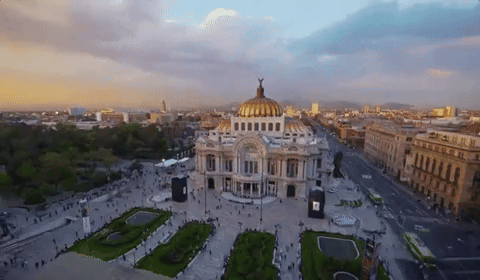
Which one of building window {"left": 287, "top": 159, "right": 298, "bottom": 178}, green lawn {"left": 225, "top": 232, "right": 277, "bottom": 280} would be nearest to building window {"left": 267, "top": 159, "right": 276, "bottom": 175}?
building window {"left": 287, "top": 159, "right": 298, "bottom": 178}

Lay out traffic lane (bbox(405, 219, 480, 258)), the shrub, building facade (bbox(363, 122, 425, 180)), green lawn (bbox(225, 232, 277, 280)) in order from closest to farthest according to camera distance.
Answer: green lawn (bbox(225, 232, 277, 280)), traffic lane (bbox(405, 219, 480, 258)), the shrub, building facade (bbox(363, 122, 425, 180))

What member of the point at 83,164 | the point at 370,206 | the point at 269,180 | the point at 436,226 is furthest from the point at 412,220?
the point at 83,164

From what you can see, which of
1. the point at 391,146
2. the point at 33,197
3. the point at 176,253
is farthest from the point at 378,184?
the point at 33,197

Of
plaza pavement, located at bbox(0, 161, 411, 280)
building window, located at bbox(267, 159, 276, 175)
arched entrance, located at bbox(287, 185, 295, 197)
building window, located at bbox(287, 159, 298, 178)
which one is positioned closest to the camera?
plaza pavement, located at bbox(0, 161, 411, 280)

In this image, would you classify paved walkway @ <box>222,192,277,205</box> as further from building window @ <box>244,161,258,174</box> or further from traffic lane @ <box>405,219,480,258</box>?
traffic lane @ <box>405,219,480,258</box>

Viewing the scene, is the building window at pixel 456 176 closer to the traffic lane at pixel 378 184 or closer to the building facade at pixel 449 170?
the building facade at pixel 449 170

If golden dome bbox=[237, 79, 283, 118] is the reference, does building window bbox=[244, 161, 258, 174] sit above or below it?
below

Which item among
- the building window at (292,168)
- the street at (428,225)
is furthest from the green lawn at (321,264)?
the building window at (292,168)
